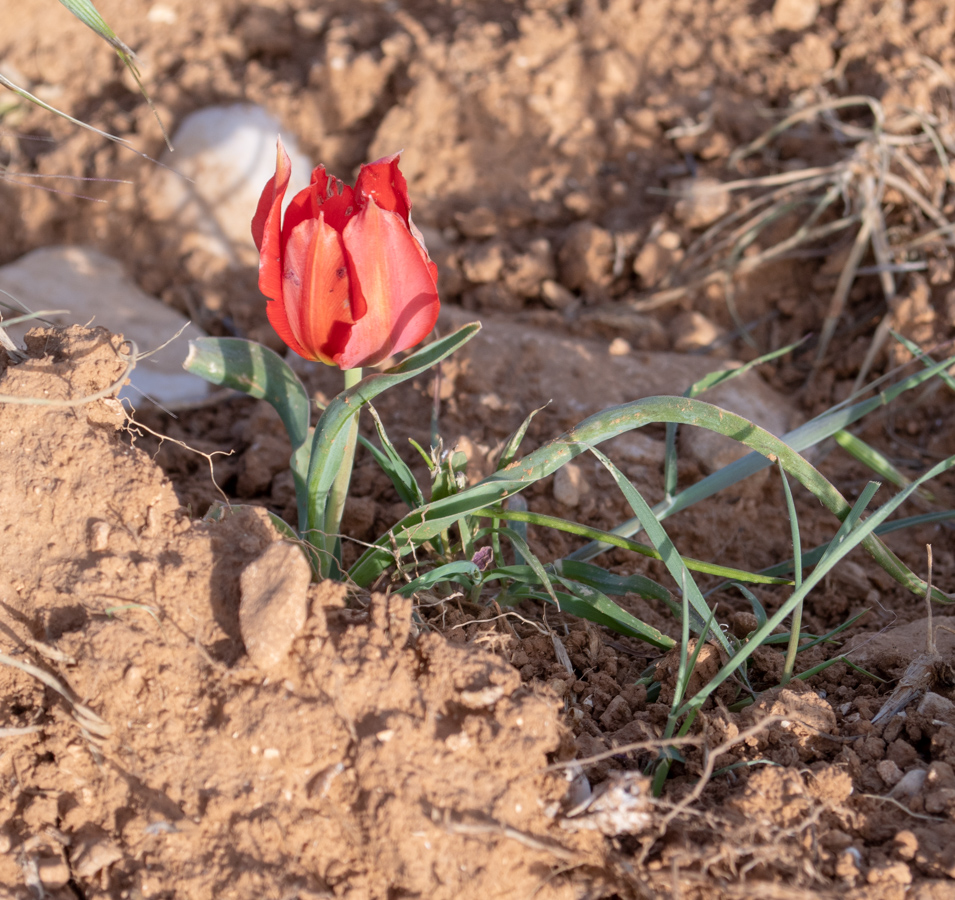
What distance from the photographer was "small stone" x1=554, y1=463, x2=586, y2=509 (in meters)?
1.75

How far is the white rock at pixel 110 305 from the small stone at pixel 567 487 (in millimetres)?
1077

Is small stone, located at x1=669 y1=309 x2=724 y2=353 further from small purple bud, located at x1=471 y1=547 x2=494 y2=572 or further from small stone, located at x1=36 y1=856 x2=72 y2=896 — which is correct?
small stone, located at x1=36 y1=856 x2=72 y2=896

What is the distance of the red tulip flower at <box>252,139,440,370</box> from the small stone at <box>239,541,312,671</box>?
1.08 feet

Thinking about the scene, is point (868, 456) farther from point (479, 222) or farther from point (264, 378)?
point (479, 222)

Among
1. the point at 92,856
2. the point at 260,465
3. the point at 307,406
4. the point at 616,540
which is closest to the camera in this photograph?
the point at 92,856

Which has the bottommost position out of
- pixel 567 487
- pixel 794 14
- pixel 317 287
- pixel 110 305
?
pixel 110 305

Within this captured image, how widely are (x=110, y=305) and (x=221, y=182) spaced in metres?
0.55

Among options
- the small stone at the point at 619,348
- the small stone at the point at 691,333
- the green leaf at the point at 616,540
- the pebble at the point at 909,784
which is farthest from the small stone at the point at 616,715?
the small stone at the point at 691,333

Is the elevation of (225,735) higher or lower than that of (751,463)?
lower

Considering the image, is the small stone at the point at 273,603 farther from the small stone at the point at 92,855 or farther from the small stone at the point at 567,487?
the small stone at the point at 567,487

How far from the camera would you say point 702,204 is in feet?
8.16

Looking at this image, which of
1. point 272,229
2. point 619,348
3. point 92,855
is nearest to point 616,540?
point 272,229

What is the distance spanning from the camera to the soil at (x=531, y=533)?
1.00 meters

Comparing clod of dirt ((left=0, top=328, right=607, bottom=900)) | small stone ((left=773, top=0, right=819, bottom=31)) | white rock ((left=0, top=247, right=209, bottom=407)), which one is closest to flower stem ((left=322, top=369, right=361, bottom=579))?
clod of dirt ((left=0, top=328, right=607, bottom=900))
